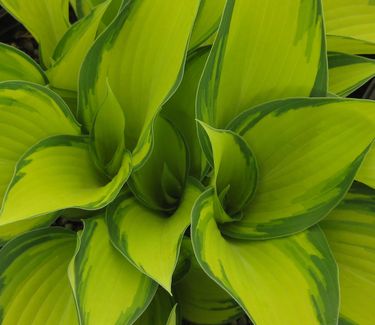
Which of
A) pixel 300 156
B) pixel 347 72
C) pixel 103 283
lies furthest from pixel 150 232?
pixel 347 72

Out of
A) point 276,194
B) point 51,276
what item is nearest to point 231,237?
point 276,194

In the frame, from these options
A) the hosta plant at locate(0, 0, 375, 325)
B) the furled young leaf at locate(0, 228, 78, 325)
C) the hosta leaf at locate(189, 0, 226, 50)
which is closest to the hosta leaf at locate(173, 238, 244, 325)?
the hosta plant at locate(0, 0, 375, 325)

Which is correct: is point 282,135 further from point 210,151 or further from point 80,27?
point 80,27

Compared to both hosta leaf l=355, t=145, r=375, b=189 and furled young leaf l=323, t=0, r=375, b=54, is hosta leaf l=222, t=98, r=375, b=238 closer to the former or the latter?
hosta leaf l=355, t=145, r=375, b=189

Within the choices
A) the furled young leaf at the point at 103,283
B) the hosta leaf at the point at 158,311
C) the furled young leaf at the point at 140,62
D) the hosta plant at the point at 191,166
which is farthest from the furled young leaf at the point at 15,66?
the hosta leaf at the point at 158,311

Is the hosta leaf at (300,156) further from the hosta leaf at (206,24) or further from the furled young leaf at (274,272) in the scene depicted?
the hosta leaf at (206,24)

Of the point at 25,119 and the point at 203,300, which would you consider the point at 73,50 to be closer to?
the point at 25,119
